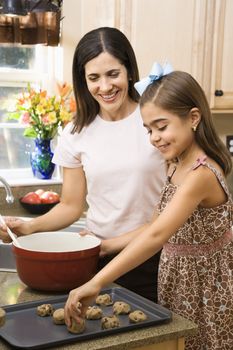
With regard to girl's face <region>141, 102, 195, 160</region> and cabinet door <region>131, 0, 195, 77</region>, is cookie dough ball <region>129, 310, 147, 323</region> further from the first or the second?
cabinet door <region>131, 0, 195, 77</region>

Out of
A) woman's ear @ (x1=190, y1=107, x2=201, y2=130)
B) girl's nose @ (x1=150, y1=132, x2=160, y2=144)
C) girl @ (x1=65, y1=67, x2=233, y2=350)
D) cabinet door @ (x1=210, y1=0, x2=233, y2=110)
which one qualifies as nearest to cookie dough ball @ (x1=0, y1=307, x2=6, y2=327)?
girl @ (x1=65, y1=67, x2=233, y2=350)

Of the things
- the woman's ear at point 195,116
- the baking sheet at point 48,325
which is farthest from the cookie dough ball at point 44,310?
the woman's ear at point 195,116

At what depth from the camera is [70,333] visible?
1249 mm

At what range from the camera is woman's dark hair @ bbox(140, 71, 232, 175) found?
153 cm

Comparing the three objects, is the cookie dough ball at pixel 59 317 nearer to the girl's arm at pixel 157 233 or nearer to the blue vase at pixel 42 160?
the girl's arm at pixel 157 233

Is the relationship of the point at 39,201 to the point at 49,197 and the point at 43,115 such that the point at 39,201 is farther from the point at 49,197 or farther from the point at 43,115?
the point at 43,115

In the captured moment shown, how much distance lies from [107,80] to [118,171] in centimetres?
26

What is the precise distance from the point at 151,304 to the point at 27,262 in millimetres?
325

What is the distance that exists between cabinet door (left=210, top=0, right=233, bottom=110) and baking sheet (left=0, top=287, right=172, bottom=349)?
175 centimetres

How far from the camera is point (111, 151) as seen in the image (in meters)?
1.78

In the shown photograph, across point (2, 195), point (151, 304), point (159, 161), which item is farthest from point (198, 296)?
point (2, 195)

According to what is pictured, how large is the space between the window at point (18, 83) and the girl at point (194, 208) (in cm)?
140

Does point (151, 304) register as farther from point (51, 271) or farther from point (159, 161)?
point (159, 161)

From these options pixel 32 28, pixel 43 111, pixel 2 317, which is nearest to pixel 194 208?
pixel 2 317
